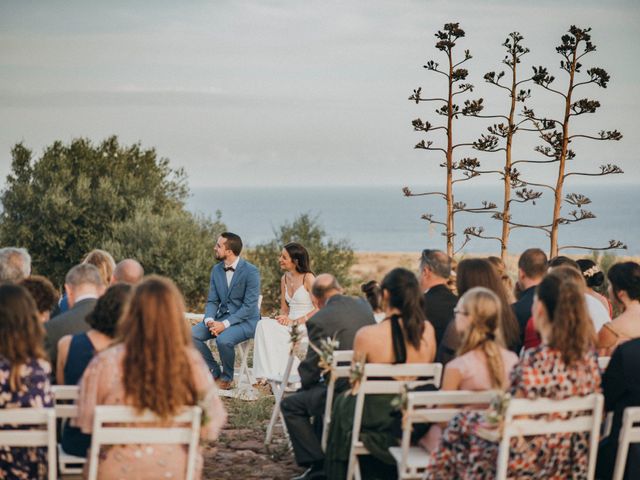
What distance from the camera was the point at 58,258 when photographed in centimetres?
1938

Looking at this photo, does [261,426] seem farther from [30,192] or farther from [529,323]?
[30,192]

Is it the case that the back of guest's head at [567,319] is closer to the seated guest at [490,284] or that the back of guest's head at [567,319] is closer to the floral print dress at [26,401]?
the seated guest at [490,284]

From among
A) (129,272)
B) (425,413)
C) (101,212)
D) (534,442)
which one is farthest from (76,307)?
(101,212)

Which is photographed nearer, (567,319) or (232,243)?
(567,319)

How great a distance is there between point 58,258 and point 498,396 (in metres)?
16.9

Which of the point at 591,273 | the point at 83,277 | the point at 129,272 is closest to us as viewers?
the point at 83,277

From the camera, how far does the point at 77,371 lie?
15.3 feet

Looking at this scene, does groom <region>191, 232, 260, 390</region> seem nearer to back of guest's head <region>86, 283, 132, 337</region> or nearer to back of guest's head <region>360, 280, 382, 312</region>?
back of guest's head <region>360, 280, 382, 312</region>

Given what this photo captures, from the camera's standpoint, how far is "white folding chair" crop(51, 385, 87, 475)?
431 centimetres

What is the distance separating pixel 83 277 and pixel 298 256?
11.7ft

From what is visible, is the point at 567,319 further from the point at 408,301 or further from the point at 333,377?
the point at 333,377

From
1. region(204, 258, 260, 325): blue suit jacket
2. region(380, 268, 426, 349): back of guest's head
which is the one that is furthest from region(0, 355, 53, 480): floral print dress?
region(204, 258, 260, 325): blue suit jacket

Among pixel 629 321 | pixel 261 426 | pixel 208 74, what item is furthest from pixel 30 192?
pixel 208 74

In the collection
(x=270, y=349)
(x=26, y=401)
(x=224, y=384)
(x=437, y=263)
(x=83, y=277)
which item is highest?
(x=437, y=263)
